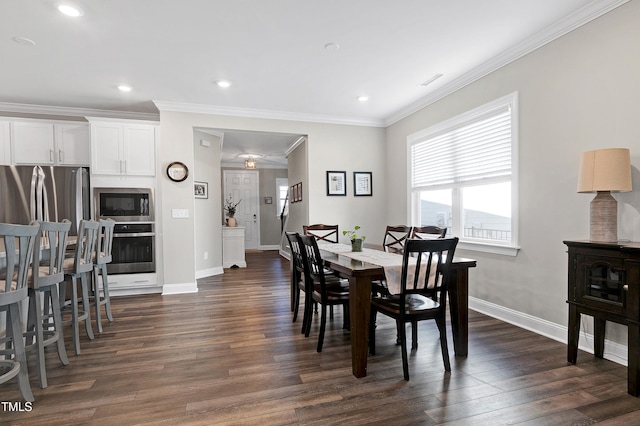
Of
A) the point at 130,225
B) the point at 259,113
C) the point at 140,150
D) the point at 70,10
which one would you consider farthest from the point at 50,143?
the point at 259,113

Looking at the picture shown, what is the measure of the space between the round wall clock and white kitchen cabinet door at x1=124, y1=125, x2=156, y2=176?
0.24 metres

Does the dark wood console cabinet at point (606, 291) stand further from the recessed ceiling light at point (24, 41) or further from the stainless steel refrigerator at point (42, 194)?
the stainless steel refrigerator at point (42, 194)

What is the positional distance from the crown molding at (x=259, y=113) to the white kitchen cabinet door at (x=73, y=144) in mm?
1133

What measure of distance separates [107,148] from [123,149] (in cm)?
19

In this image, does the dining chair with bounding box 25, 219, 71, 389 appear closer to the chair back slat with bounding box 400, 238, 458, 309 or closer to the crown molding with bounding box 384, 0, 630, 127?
the chair back slat with bounding box 400, 238, 458, 309

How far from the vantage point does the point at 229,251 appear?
6.79 meters

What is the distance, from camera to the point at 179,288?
4.65 metres

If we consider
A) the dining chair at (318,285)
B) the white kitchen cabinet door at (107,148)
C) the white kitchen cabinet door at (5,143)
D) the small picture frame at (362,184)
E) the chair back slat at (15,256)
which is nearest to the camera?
the chair back slat at (15,256)

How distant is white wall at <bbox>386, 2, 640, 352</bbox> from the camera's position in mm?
2355

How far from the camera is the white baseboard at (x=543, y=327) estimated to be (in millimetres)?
2393

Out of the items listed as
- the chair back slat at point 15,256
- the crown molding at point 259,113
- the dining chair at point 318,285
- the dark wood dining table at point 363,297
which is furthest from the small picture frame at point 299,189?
the chair back slat at point 15,256

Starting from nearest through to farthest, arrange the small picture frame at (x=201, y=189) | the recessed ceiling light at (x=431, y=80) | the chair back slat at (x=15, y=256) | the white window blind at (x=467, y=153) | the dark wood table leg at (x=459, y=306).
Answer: the chair back slat at (x=15, y=256), the dark wood table leg at (x=459, y=306), the white window blind at (x=467, y=153), the recessed ceiling light at (x=431, y=80), the small picture frame at (x=201, y=189)

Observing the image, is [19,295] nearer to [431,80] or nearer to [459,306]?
[459,306]

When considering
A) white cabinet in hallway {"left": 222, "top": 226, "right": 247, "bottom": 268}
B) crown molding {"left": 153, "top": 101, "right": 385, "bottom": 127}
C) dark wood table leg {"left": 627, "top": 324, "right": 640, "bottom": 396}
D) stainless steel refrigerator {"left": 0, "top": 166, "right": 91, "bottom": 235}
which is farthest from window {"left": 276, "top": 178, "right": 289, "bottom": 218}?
dark wood table leg {"left": 627, "top": 324, "right": 640, "bottom": 396}
